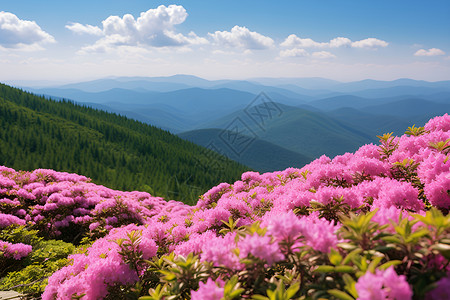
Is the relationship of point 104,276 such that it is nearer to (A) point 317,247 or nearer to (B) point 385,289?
(A) point 317,247

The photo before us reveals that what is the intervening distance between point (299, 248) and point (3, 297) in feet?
18.6

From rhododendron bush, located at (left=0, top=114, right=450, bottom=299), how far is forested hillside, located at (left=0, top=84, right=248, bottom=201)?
1972 cm

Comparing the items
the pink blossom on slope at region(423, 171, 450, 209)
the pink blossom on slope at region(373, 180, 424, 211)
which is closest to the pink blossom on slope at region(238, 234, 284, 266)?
the pink blossom on slope at region(373, 180, 424, 211)

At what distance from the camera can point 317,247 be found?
5.70 ft

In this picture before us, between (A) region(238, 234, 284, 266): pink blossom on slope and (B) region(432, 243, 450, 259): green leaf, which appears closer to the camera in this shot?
(B) region(432, 243, 450, 259): green leaf

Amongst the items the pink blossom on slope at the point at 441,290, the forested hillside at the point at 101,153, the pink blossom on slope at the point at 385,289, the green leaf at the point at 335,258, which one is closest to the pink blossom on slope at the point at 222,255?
the green leaf at the point at 335,258

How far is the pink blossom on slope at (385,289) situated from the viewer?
1259mm

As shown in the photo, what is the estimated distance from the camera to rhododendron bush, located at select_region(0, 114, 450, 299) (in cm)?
149

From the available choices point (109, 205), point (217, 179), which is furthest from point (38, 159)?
point (109, 205)

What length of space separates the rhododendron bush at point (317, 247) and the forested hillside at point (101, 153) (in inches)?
776

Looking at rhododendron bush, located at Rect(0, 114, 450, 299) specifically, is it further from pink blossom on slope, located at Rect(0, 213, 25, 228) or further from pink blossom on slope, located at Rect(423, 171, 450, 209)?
pink blossom on slope, located at Rect(0, 213, 25, 228)

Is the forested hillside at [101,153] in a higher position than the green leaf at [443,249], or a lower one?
lower

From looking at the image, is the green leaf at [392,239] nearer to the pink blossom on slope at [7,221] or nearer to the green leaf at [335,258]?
the green leaf at [335,258]

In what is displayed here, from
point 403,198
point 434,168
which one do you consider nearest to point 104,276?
point 403,198
